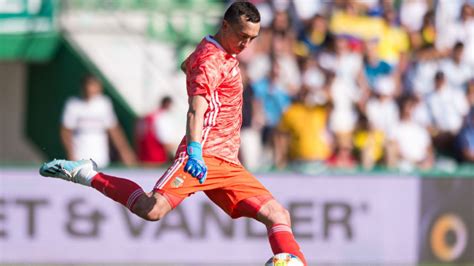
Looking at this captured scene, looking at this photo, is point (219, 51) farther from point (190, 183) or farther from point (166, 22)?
point (166, 22)

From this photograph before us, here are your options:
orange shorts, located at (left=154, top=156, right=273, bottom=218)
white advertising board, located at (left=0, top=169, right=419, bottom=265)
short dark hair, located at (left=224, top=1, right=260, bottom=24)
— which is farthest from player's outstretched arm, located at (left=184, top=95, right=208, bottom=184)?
white advertising board, located at (left=0, top=169, right=419, bottom=265)

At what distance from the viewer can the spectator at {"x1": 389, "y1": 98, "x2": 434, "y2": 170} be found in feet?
46.8

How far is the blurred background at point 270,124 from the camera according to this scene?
41.6 ft

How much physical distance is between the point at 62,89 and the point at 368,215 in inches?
213

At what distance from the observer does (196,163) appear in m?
7.64

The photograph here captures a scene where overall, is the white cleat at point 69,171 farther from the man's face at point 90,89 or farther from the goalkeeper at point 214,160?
the man's face at point 90,89

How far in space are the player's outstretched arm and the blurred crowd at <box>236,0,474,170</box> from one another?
6.02 meters

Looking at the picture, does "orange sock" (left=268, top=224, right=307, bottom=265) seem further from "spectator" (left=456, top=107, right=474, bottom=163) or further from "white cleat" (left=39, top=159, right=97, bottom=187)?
"spectator" (left=456, top=107, right=474, bottom=163)

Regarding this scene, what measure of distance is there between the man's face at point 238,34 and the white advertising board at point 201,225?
4909 millimetres

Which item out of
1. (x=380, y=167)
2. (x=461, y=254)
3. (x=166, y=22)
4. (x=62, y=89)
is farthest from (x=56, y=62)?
(x=461, y=254)

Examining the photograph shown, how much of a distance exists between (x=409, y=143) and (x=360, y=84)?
1003mm

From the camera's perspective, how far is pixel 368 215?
1298cm

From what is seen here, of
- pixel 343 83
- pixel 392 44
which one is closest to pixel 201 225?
pixel 343 83

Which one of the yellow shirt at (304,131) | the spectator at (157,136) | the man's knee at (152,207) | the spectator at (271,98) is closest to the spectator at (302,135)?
the yellow shirt at (304,131)
